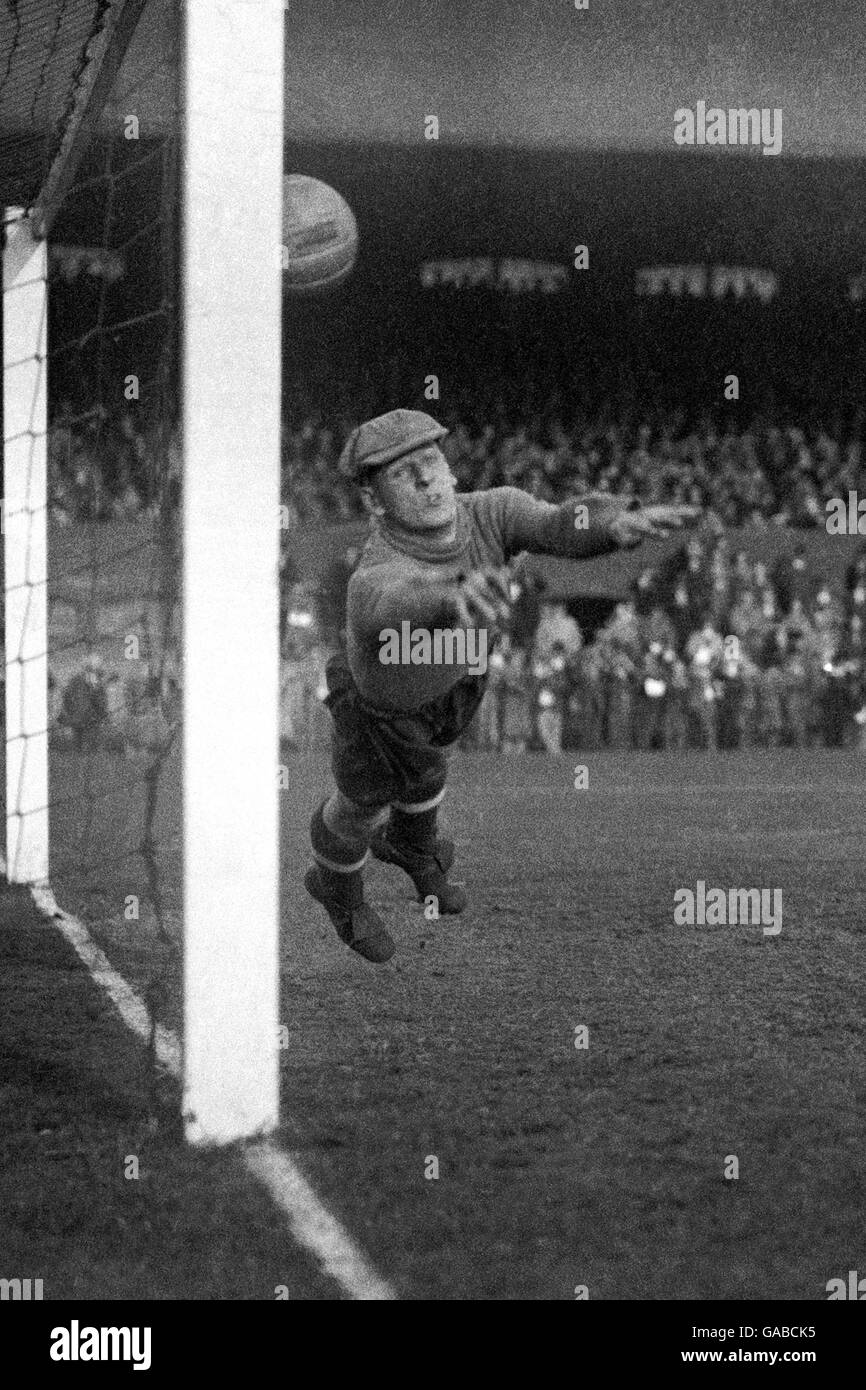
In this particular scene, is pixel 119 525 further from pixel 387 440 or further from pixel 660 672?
pixel 387 440

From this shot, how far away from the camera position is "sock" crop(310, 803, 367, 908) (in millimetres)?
5223

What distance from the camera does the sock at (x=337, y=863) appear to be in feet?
17.1

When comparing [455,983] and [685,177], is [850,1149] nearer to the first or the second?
[455,983]

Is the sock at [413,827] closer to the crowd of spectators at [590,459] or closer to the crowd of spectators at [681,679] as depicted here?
the crowd of spectators at [681,679]

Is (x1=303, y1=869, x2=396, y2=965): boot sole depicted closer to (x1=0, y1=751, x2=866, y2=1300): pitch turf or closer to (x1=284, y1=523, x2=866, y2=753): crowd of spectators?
(x1=0, y1=751, x2=866, y2=1300): pitch turf

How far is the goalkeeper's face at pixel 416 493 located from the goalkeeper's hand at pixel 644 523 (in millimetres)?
576

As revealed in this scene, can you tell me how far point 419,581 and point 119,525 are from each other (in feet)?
51.0

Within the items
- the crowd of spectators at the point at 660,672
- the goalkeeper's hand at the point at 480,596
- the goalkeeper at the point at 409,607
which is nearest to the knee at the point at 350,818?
the goalkeeper at the point at 409,607

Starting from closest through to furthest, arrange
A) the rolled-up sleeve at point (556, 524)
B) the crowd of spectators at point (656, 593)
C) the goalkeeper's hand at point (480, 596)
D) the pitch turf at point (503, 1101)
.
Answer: the pitch turf at point (503, 1101)
the rolled-up sleeve at point (556, 524)
the goalkeeper's hand at point (480, 596)
the crowd of spectators at point (656, 593)

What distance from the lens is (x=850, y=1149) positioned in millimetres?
3566

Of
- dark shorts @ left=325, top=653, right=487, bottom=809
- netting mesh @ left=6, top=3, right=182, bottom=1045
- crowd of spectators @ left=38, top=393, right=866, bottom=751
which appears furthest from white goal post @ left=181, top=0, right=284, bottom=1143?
crowd of spectators @ left=38, top=393, right=866, bottom=751

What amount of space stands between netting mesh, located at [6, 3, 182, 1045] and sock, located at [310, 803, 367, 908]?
0.54 meters

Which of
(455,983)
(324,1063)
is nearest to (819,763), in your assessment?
(455,983)
